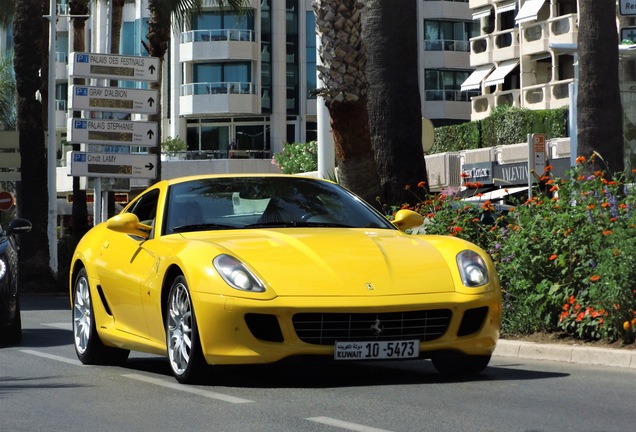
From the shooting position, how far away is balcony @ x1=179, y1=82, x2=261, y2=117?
275 ft

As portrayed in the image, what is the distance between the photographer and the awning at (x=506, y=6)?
229 ft

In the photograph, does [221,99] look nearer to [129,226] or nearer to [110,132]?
[110,132]

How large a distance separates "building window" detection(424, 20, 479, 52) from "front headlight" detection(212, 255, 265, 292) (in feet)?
253

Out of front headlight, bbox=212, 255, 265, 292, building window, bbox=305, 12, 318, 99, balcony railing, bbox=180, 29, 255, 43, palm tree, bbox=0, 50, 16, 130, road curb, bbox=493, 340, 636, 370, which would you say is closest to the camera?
front headlight, bbox=212, 255, 265, 292

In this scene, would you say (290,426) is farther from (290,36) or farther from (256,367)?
(290,36)

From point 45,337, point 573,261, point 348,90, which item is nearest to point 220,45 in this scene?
point 348,90

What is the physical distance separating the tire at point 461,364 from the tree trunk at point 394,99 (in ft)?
28.6

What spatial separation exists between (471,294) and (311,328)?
1.05m

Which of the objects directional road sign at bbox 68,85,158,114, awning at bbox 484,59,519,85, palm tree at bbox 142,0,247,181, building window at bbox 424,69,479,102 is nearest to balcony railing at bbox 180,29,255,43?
building window at bbox 424,69,479,102

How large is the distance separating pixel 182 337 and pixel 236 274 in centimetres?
69

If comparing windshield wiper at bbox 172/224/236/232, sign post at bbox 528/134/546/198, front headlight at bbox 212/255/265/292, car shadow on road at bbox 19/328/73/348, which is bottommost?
car shadow on road at bbox 19/328/73/348

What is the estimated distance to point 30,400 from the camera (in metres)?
9.23

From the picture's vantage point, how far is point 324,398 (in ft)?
28.8

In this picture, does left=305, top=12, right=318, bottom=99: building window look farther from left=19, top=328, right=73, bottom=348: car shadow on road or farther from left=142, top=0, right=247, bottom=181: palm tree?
left=19, top=328, right=73, bottom=348: car shadow on road
